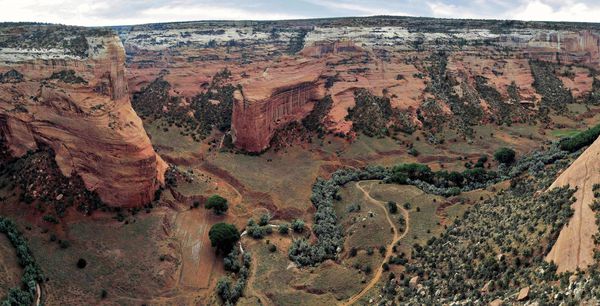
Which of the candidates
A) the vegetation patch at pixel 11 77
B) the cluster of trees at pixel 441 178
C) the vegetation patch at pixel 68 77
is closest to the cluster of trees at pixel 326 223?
the cluster of trees at pixel 441 178

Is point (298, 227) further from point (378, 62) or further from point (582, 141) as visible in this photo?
point (378, 62)

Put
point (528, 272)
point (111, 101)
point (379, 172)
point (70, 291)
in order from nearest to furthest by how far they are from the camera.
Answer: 1. point (528, 272)
2. point (70, 291)
3. point (111, 101)
4. point (379, 172)

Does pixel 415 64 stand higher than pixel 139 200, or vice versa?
pixel 415 64

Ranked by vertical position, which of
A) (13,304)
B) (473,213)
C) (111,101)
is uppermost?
(111,101)

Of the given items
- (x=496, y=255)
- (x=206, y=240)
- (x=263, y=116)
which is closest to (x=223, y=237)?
(x=206, y=240)

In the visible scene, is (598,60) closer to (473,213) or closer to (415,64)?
(415,64)

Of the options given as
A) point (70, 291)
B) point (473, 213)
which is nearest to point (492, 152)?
point (473, 213)

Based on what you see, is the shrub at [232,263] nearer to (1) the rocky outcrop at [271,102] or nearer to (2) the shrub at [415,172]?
(2) the shrub at [415,172]
